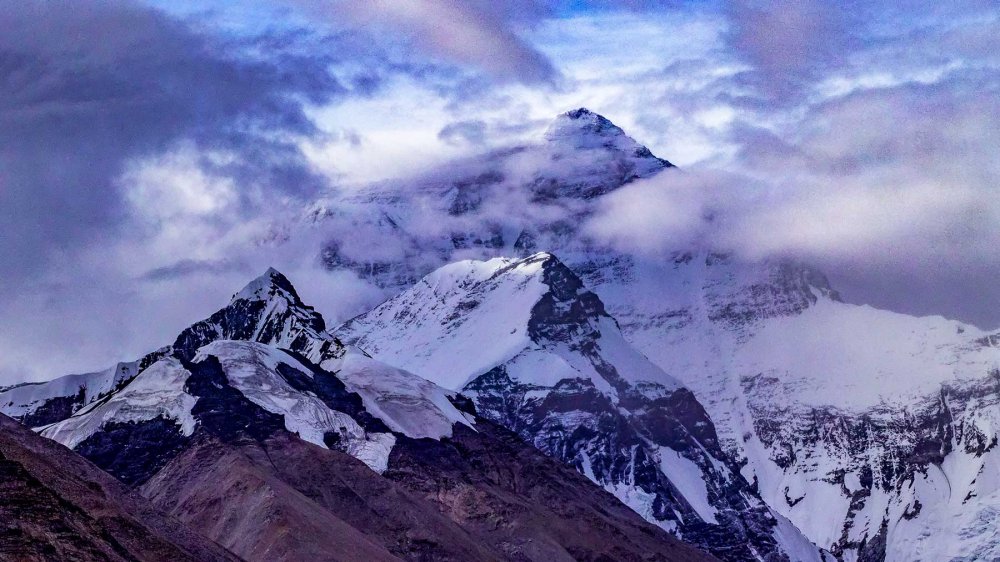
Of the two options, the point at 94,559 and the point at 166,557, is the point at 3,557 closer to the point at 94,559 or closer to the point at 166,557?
the point at 94,559

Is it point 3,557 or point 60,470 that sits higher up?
point 60,470

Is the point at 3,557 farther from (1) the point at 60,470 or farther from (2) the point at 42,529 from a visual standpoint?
(1) the point at 60,470

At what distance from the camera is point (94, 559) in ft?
605

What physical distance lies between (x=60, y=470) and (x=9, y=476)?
11668mm

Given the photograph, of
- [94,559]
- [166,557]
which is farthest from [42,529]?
[166,557]

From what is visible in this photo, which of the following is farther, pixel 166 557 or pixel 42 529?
pixel 166 557

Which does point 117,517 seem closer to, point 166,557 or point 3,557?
point 166,557

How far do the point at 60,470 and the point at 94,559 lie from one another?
54.6 feet

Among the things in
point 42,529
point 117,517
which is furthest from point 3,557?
point 117,517

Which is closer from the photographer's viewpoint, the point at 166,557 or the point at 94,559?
the point at 94,559

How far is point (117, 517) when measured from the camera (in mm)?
196875

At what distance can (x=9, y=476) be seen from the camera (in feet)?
616

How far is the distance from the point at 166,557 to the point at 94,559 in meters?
13.4

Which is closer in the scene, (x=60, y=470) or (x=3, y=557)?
(x=3, y=557)
